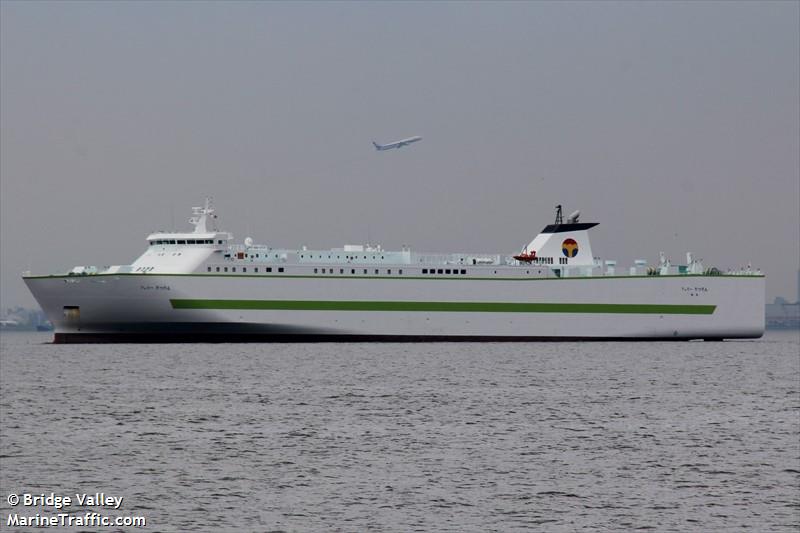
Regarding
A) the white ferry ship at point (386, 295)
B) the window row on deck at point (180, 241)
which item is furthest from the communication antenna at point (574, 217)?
the window row on deck at point (180, 241)

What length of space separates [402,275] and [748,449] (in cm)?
4272

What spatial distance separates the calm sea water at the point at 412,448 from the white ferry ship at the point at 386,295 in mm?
15978

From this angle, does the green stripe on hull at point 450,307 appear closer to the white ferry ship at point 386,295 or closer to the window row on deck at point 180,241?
the white ferry ship at point 386,295

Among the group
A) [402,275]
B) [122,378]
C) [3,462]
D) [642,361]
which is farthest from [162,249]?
[3,462]

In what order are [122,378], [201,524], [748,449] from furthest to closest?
[122,378], [748,449], [201,524]

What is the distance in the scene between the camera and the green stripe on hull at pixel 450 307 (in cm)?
6362

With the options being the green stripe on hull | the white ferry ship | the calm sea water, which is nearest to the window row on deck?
the white ferry ship

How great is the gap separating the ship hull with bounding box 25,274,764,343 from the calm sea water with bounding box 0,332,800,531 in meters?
15.8

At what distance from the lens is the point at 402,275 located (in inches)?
2643

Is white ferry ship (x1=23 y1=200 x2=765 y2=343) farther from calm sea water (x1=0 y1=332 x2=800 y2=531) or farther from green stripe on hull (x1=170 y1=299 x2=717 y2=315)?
calm sea water (x1=0 y1=332 x2=800 y2=531)

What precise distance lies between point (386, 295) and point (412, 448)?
137ft

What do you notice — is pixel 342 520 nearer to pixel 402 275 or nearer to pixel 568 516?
pixel 568 516

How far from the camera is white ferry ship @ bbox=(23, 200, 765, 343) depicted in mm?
63281

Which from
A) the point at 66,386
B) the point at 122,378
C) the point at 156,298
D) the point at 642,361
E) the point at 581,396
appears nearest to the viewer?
the point at 581,396
